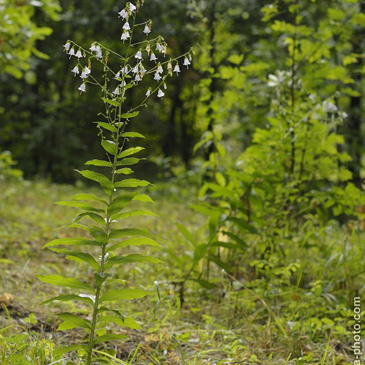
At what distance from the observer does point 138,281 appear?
320cm

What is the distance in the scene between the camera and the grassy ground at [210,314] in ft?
7.19

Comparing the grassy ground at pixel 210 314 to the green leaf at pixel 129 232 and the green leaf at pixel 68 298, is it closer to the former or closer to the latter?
the green leaf at pixel 68 298

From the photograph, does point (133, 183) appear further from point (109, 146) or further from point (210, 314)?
point (210, 314)

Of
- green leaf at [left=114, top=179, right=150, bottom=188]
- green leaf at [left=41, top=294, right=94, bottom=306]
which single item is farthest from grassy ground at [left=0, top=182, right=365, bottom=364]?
green leaf at [left=114, top=179, right=150, bottom=188]

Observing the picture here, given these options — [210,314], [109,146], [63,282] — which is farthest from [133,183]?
[210,314]

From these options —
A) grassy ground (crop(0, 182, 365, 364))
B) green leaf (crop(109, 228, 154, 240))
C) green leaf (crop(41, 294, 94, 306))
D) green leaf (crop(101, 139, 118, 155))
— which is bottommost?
grassy ground (crop(0, 182, 365, 364))

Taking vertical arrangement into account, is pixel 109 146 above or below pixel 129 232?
above

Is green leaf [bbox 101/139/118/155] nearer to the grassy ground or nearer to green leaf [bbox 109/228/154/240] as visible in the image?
green leaf [bbox 109/228/154/240]

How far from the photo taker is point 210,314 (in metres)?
2.83

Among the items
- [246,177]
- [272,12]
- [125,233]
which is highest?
[272,12]

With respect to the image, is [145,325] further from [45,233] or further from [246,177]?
[45,233]

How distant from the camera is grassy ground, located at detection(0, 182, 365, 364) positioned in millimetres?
2191

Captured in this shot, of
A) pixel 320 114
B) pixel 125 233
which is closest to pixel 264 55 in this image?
pixel 320 114

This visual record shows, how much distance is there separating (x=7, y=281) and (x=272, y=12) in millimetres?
2742
